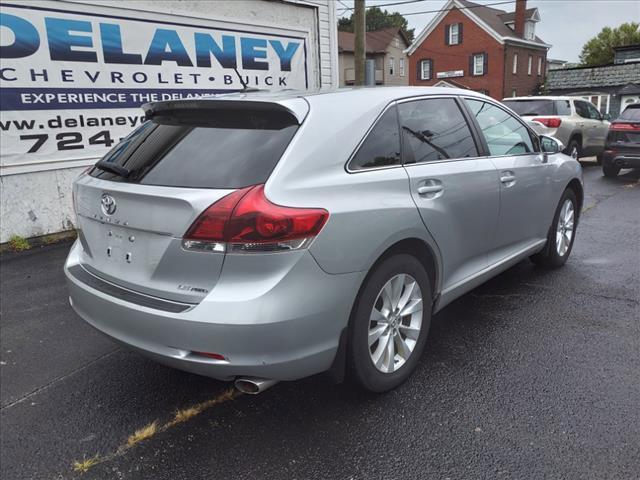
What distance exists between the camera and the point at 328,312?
242 centimetres

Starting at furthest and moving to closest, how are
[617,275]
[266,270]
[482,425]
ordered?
[617,275], [482,425], [266,270]

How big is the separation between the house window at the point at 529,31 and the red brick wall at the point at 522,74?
1127 mm

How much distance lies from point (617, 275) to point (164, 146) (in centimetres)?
406

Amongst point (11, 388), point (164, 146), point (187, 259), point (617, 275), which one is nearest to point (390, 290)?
point (187, 259)

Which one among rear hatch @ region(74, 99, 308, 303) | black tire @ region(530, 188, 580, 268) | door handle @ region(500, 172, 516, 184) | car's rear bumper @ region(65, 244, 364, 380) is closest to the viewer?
car's rear bumper @ region(65, 244, 364, 380)

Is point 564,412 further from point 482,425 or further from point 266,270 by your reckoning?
point 266,270

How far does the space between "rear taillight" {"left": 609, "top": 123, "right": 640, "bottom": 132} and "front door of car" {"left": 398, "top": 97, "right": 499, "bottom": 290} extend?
28.5ft

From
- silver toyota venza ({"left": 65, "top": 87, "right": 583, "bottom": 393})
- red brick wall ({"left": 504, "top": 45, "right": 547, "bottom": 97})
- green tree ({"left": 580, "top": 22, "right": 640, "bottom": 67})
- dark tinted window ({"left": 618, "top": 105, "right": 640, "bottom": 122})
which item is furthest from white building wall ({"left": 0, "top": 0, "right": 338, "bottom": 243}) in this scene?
green tree ({"left": 580, "top": 22, "right": 640, "bottom": 67})

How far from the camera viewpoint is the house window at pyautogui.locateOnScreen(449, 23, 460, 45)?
39156mm

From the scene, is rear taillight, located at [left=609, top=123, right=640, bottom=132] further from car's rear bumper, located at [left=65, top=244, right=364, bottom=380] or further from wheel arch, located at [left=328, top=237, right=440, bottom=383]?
car's rear bumper, located at [left=65, top=244, right=364, bottom=380]

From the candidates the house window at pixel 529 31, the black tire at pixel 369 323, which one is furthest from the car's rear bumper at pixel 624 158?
the house window at pixel 529 31

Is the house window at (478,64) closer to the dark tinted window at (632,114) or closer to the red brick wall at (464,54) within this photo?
the red brick wall at (464,54)

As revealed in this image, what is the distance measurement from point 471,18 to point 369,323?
40010 mm

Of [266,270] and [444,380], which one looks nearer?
[266,270]
